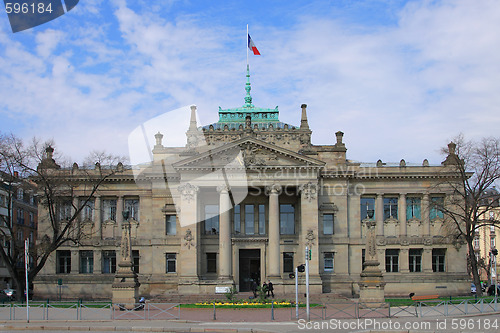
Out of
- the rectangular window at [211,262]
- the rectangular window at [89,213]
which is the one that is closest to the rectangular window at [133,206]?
the rectangular window at [89,213]

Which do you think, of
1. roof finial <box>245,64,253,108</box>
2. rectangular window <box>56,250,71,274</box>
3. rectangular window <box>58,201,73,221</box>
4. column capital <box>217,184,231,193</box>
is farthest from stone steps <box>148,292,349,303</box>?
roof finial <box>245,64,253,108</box>

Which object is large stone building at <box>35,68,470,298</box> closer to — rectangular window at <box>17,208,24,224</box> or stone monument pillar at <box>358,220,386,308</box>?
stone monument pillar at <box>358,220,386,308</box>

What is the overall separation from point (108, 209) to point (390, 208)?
98.2ft

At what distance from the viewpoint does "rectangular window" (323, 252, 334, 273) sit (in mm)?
59584

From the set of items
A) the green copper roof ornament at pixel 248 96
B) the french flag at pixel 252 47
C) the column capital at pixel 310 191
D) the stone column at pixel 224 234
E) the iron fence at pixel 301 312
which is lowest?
the iron fence at pixel 301 312

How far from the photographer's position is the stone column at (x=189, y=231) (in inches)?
2169

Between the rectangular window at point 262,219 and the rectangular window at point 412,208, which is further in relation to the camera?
the rectangular window at point 412,208

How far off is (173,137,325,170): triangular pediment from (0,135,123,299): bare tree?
28.0ft

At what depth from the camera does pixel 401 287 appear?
6031 centimetres

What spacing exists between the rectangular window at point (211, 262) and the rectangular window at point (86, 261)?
41.6ft

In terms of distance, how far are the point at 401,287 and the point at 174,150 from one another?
90.1 feet

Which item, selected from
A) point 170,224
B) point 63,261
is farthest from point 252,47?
point 63,261

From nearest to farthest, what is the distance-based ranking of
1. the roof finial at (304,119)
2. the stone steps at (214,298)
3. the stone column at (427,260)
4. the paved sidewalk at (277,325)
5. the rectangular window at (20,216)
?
the paved sidewalk at (277,325) < the stone steps at (214,298) < the stone column at (427,260) < the roof finial at (304,119) < the rectangular window at (20,216)

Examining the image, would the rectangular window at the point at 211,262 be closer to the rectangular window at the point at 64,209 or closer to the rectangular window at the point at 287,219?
the rectangular window at the point at 287,219
